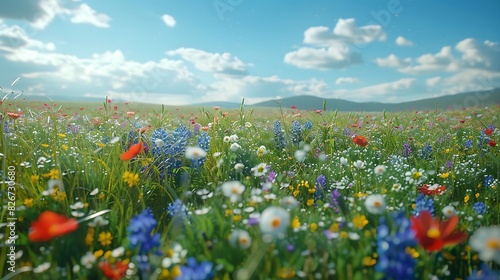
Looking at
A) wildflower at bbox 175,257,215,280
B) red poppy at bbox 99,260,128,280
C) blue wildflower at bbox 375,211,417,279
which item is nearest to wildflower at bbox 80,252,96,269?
red poppy at bbox 99,260,128,280

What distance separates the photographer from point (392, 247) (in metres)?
1.74

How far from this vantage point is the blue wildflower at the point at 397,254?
1595 millimetres

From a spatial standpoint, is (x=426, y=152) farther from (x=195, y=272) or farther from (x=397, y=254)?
(x=195, y=272)

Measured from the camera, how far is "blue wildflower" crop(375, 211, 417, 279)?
1595mm

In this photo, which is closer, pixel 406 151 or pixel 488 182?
pixel 488 182

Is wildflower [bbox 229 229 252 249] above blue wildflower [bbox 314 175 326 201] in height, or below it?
above

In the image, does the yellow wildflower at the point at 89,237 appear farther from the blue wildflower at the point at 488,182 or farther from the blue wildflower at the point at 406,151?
the blue wildflower at the point at 406,151

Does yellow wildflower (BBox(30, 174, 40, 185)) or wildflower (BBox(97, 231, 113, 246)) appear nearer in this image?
wildflower (BBox(97, 231, 113, 246))

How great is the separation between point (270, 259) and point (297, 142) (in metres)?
3.66

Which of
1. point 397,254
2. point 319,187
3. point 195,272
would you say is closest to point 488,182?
point 319,187

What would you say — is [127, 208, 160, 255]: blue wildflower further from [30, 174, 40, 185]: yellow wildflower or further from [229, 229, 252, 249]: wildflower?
[30, 174, 40, 185]: yellow wildflower

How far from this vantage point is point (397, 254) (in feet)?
5.44

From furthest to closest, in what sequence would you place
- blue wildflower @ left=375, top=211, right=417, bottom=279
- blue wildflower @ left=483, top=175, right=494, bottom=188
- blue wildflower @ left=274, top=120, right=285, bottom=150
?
blue wildflower @ left=274, top=120, right=285, bottom=150 < blue wildflower @ left=483, top=175, right=494, bottom=188 < blue wildflower @ left=375, top=211, right=417, bottom=279

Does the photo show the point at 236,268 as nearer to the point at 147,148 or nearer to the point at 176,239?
the point at 176,239
